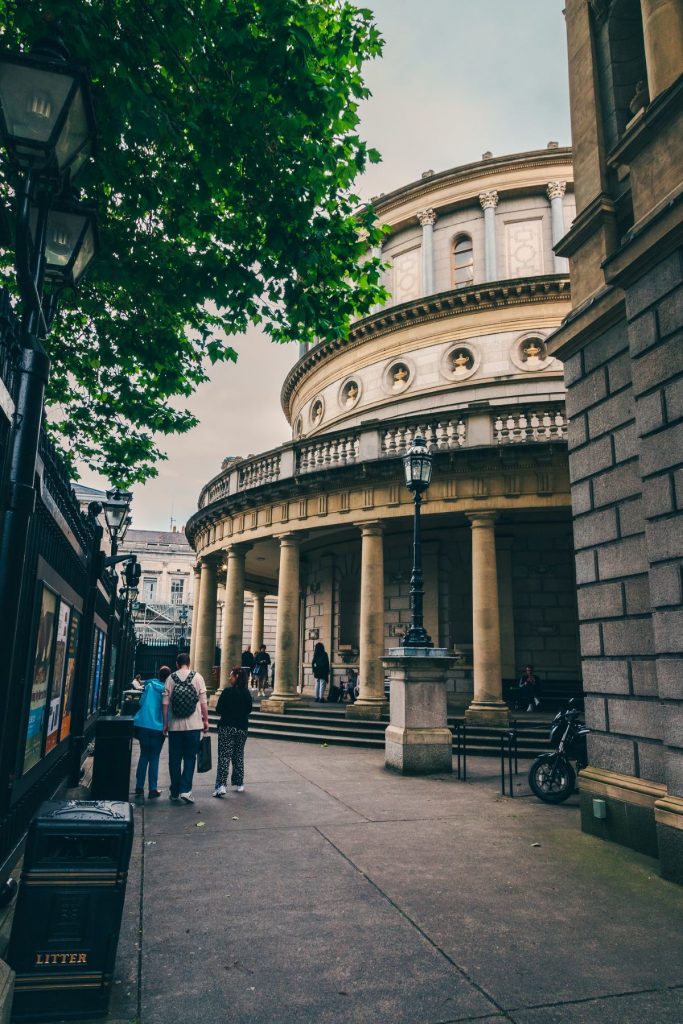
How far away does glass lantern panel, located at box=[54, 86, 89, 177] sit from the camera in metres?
3.55

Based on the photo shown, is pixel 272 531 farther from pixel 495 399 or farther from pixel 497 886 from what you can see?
pixel 497 886

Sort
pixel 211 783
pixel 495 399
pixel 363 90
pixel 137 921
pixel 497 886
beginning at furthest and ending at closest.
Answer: pixel 495 399 → pixel 211 783 → pixel 363 90 → pixel 497 886 → pixel 137 921

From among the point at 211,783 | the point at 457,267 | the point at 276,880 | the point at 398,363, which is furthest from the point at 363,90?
the point at 457,267

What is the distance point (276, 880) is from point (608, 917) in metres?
2.73

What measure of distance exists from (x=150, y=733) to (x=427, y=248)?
920 inches

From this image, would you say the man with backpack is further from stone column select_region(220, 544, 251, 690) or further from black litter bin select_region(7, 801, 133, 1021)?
stone column select_region(220, 544, 251, 690)

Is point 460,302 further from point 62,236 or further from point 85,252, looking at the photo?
point 62,236

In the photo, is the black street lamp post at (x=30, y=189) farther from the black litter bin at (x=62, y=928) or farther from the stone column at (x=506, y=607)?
the stone column at (x=506, y=607)

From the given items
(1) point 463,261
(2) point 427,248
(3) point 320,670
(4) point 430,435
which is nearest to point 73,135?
(4) point 430,435

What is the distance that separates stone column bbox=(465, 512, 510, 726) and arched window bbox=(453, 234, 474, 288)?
13793 millimetres

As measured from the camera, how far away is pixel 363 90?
8547mm

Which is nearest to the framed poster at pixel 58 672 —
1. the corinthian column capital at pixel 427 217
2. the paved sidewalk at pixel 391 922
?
the paved sidewalk at pixel 391 922

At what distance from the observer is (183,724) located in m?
9.20

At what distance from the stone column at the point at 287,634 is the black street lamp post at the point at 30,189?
48.9 ft
